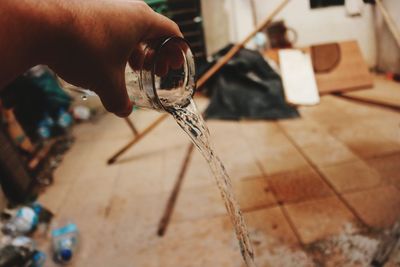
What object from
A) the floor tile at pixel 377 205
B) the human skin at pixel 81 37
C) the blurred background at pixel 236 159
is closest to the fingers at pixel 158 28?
the human skin at pixel 81 37

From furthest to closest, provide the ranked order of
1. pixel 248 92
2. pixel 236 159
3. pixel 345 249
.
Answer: pixel 248 92, pixel 236 159, pixel 345 249

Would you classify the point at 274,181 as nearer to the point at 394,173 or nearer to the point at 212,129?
the point at 394,173

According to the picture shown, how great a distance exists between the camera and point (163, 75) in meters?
0.92

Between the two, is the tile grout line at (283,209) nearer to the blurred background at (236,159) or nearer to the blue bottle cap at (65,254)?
the blurred background at (236,159)

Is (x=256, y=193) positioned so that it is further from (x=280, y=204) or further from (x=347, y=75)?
(x=347, y=75)

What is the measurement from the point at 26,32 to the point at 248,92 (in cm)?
343

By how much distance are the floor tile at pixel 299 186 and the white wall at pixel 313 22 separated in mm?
2955

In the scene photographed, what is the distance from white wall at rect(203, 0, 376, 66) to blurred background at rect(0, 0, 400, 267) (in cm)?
2

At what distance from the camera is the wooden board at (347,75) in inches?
161

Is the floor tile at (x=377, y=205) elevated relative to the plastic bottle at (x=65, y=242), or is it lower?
elevated

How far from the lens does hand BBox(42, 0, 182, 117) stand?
2.01 feet

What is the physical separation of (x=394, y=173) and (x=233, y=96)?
2.06 metres

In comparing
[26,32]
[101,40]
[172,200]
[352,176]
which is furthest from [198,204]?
[26,32]

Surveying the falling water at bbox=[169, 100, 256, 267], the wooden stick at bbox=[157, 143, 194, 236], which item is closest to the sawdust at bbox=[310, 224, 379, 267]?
the falling water at bbox=[169, 100, 256, 267]
